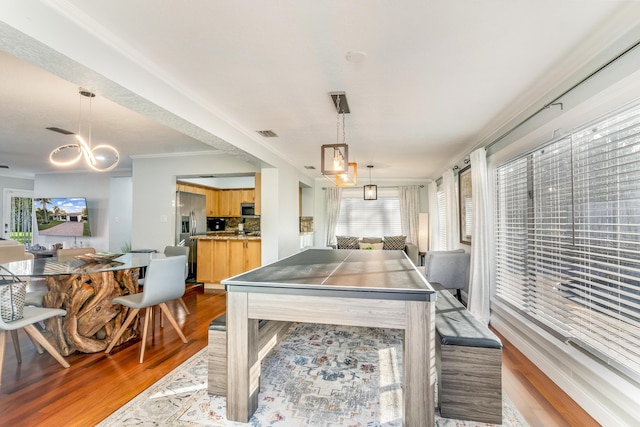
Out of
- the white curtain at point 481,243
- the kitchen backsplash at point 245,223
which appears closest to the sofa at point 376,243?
the kitchen backsplash at point 245,223

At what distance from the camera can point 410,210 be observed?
7746 millimetres

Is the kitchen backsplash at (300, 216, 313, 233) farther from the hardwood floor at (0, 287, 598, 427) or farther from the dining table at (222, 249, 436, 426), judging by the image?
the dining table at (222, 249, 436, 426)

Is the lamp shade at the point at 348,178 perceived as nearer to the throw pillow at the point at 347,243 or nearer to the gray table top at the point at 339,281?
the gray table top at the point at 339,281

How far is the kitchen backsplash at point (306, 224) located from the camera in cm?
754

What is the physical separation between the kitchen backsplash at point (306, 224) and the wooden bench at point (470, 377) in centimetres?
565

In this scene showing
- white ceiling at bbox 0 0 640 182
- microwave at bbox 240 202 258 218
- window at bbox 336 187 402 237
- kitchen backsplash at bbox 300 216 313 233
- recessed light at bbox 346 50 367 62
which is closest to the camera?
white ceiling at bbox 0 0 640 182

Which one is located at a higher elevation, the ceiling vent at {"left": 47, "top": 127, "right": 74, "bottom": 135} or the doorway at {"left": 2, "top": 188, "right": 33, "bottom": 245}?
the ceiling vent at {"left": 47, "top": 127, "right": 74, "bottom": 135}

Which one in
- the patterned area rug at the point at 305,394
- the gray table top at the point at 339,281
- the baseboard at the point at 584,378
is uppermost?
the gray table top at the point at 339,281

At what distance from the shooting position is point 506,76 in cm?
235

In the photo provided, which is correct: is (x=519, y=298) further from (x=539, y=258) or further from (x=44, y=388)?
(x=44, y=388)

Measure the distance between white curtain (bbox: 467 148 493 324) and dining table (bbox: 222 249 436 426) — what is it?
6.01ft

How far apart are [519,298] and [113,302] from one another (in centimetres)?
391

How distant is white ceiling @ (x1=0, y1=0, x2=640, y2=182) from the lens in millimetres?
1623

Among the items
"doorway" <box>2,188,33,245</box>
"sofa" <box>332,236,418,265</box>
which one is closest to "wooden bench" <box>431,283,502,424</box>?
"sofa" <box>332,236,418,265</box>
